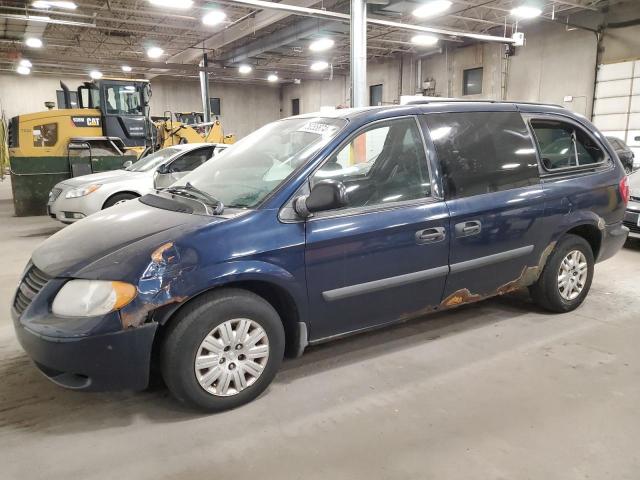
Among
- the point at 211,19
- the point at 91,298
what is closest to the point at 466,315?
the point at 91,298

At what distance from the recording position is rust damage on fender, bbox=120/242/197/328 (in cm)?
218

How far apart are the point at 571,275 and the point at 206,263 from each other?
2.91 meters

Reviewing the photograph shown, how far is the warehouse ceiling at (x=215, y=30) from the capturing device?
11.9 metres

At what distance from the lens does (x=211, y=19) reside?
1159 centimetres

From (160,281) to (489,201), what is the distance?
2096 mm

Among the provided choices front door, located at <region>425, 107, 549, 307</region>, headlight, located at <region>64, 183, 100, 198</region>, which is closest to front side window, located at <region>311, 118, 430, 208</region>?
front door, located at <region>425, 107, 549, 307</region>

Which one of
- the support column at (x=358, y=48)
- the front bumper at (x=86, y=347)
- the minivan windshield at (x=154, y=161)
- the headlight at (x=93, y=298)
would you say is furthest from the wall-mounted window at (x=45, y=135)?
the headlight at (x=93, y=298)

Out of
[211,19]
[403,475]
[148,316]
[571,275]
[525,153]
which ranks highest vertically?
[211,19]

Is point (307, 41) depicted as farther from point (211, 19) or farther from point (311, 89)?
point (311, 89)

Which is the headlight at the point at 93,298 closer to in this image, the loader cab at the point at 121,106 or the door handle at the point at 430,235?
the door handle at the point at 430,235

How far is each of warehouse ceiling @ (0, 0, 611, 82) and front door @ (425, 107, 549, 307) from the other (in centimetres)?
667

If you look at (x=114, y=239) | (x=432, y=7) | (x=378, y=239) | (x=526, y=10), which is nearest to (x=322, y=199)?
(x=378, y=239)

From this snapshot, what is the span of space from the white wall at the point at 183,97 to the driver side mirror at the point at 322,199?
80.0ft

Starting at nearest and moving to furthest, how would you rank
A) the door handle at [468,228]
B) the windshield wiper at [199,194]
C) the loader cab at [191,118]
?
the windshield wiper at [199,194], the door handle at [468,228], the loader cab at [191,118]
